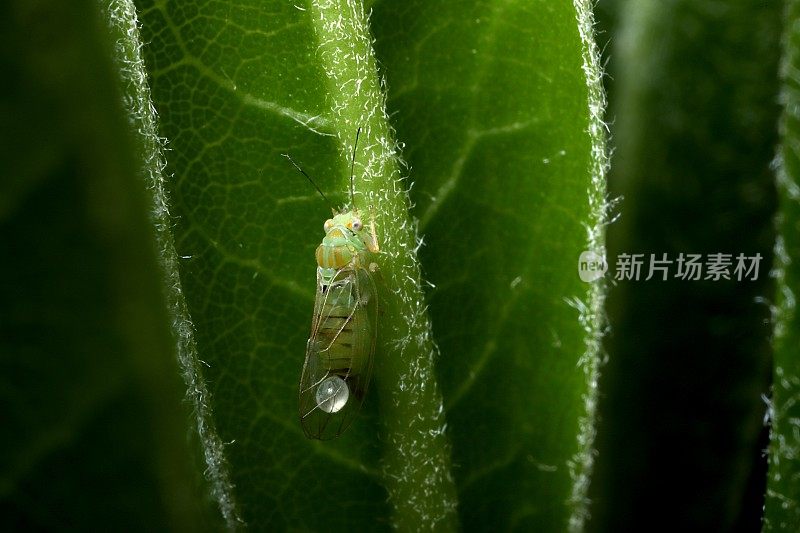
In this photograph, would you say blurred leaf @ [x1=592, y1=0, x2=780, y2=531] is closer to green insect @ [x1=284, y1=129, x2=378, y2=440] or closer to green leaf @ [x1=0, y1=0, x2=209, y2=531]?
green insect @ [x1=284, y1=129, x2=378, y2=440]

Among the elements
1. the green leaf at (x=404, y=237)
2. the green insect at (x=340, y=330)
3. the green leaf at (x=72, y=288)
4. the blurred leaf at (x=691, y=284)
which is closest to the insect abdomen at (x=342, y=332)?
the green insect at (x=340, y=330)

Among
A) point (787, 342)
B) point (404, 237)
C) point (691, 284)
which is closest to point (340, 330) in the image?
point (404, 237)

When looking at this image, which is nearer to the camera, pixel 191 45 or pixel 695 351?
pixel 191 45

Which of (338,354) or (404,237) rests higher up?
(404,237)

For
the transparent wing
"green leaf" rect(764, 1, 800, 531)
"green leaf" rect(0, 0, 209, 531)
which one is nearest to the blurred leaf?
"green leaf" rect(764, 1, 800, 531)

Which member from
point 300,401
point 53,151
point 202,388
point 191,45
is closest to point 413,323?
point 300,401

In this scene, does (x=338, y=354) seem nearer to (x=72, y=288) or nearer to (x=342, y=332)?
(x=342, y=332)

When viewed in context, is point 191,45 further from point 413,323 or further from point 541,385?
point 541,385
